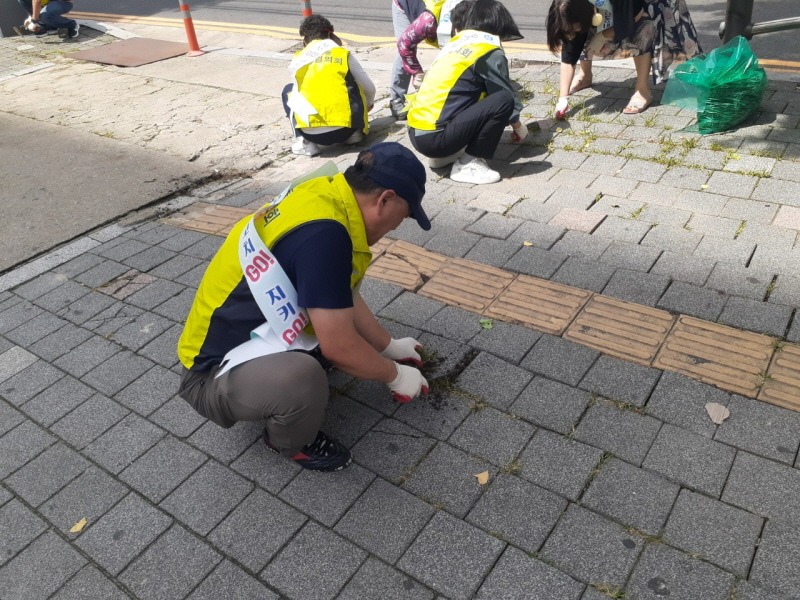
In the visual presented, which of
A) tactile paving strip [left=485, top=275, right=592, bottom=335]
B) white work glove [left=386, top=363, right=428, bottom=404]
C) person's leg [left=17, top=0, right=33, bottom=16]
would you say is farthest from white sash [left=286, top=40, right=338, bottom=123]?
person's leg [left=17, top=0, right=33, bottom=16]

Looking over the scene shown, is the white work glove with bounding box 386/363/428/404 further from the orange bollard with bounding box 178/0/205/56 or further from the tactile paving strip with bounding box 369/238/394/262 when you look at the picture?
the orange bollard with bounding box 178/0/205/56

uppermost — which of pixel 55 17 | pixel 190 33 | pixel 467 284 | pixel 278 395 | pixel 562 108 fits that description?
pixel 55 17

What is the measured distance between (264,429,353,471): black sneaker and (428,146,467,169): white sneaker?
2716 millimetres

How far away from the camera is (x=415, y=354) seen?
9.60 feet

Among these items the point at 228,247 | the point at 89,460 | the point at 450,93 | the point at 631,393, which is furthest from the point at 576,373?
the point at 450,93

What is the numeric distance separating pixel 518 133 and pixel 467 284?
1896mm

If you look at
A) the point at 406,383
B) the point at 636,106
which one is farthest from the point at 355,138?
the point at 406,383

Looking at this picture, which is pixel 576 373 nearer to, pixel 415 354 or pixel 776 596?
pixel 415 354

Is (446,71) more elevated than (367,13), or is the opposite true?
(446,71)

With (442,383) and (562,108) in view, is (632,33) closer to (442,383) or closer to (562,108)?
(562,108)

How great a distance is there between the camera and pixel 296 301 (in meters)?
2.27

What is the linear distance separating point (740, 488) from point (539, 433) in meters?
0.69

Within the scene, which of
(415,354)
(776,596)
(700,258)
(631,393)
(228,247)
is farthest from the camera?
(700,258)

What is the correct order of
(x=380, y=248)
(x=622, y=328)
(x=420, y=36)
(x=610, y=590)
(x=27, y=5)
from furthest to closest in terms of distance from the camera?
(x=27, y=5), (x=420, y=36), (x=380, y=248), (x=622, y=328), (x=610, y=590)
